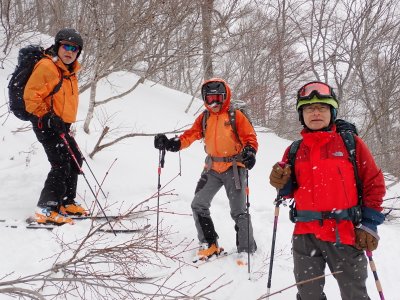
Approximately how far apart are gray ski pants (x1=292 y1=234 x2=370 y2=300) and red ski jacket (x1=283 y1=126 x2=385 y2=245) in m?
0.08

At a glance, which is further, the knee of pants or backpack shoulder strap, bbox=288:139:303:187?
the knee of pants

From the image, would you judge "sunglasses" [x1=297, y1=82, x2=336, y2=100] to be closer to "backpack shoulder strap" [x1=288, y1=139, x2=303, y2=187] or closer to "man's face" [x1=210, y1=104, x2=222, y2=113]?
"backpack shoulder strap" [x1=288, y1=139, x2=303, y2=187]

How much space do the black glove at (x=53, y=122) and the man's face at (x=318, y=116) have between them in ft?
9.90

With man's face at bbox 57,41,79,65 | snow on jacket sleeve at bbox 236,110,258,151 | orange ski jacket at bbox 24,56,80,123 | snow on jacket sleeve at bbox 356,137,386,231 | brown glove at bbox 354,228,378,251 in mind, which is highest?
man's face at bbox 57,41,79,65

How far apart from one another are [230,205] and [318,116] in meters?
1.86

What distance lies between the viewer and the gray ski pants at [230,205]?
169 inches

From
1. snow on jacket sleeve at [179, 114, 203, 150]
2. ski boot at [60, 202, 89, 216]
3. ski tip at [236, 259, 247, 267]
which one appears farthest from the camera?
ski boot at [60, 202, 89, 216]

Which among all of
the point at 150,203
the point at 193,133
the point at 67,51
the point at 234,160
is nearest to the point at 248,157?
the point at 234,160

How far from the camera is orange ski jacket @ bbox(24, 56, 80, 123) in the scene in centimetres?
422

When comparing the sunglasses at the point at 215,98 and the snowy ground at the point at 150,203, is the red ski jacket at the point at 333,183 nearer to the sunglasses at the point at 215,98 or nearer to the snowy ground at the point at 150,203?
the snowy ground at the point at 150,203

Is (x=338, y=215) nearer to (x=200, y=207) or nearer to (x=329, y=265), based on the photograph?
(x=329, y=265)

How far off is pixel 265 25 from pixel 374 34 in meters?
3.68

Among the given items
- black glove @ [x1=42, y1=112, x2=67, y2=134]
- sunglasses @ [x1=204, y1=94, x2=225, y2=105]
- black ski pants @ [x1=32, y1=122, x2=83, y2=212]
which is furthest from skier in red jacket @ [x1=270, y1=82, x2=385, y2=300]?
black ski pants @ [x1=32, y1=122, x2=83, y2=212]

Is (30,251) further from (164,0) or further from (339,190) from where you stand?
(164,0)
